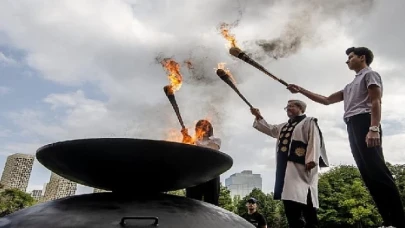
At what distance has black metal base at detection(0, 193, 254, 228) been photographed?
1.74m

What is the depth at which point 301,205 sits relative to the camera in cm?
402

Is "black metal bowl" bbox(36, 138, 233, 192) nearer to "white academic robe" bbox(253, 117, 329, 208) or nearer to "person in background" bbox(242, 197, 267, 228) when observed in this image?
"white academic robe" bbox(253, 117, 329, 208)

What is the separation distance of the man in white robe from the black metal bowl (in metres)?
2.04

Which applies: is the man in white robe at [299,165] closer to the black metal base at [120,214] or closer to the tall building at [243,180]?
the black metal base at [120,214]

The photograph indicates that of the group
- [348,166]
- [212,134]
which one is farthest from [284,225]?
[212,134]

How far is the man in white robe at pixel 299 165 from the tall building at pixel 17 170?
82.0 meters

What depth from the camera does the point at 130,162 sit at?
202cm

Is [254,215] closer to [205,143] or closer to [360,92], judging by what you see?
[205,143]

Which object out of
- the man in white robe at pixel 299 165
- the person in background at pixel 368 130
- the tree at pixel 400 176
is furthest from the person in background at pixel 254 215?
the tree at pixel 400 176

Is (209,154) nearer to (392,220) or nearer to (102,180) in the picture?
(102,180)

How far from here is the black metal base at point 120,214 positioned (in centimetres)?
174

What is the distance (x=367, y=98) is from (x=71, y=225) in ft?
11.0

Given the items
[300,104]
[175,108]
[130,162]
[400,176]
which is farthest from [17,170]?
[130,162]

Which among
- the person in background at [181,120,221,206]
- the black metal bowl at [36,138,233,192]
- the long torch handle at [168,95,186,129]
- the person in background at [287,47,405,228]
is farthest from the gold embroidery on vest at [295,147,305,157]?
the black metal bowl at [36,138,233,192]
